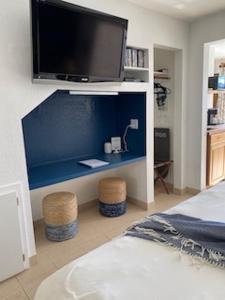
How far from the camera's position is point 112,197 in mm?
2965

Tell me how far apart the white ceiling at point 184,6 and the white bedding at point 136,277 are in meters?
2.50

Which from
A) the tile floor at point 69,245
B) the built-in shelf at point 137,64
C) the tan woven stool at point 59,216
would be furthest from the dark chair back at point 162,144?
the tan woven stool at point 59,216

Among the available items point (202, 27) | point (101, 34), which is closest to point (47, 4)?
point (101, 34)

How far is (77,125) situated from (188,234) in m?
2.08

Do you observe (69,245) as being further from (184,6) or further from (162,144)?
(184,6)

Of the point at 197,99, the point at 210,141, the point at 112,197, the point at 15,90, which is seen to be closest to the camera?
the point at 15,90

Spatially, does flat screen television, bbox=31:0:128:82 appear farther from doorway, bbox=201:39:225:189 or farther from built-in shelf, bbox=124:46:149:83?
doorway, bbox=201:39:225:189

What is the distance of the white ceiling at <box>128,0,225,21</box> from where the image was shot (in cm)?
265

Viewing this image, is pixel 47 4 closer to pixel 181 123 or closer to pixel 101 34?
pixel 101 34

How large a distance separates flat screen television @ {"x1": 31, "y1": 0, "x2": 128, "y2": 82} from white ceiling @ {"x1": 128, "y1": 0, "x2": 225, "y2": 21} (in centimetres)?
66

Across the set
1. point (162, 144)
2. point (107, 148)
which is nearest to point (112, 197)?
point (107, 148)

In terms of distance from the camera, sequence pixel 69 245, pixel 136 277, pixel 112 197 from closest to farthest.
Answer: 1. pixel 136 277
2. pixel 69 245
3. pixel 112 197

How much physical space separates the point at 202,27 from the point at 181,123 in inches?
49.8

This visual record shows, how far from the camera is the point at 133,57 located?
2.81 m
